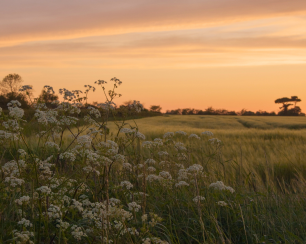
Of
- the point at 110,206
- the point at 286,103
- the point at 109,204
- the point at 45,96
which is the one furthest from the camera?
the point at 286,103

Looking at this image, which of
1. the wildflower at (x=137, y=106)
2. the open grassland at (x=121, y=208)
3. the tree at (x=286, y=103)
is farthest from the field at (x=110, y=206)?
the tree at (x=286, y=103)

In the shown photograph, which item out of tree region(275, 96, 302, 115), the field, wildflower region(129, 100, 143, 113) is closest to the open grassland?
the field

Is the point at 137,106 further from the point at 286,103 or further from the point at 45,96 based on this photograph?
the point at 286,103

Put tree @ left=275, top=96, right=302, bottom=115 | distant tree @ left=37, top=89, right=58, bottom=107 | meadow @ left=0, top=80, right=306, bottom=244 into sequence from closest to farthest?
meadow @ left=0, top=80, right=306, bottom=244, distant tree @ left=37, top=89, right=58, bottom=107, tree @ left=275, top=96, right=302, bottom=115

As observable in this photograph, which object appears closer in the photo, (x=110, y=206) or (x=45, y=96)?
(x=110, y=206)

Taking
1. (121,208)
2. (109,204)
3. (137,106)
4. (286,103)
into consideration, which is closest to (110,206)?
(121,208)

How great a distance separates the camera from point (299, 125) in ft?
88.7

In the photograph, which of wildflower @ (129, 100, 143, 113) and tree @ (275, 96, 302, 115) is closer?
wildflower @ (129, 100, 143, 113)

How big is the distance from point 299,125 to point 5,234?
29728 millimetres

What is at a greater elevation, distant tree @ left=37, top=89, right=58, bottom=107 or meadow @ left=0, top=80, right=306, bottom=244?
distant tree @ left=37, top=89, right=58, bottom=107

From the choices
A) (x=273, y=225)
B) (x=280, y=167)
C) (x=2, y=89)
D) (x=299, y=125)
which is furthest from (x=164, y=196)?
(x=2, y=89)

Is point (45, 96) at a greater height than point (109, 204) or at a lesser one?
greater

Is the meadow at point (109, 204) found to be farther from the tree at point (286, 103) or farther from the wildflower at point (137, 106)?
the tree at point (286, 103)

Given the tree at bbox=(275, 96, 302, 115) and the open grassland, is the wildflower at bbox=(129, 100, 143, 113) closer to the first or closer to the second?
the open grassland
